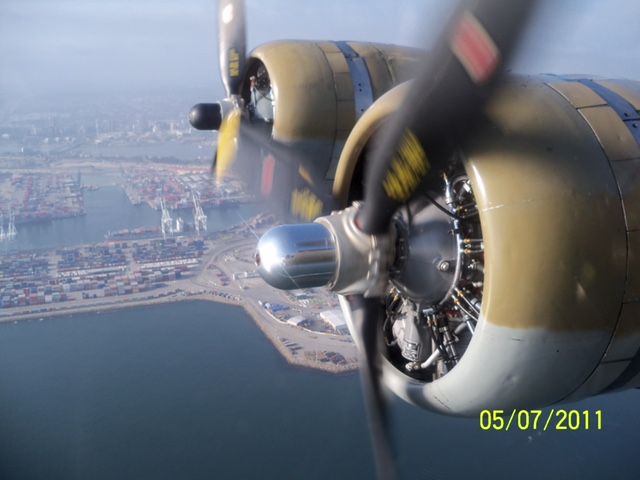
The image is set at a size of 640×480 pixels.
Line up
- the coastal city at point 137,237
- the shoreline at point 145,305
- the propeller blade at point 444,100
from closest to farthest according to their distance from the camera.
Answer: the propeller blade at point 444,100
the coastal city at point 137,237
the shoreline at point 145,305

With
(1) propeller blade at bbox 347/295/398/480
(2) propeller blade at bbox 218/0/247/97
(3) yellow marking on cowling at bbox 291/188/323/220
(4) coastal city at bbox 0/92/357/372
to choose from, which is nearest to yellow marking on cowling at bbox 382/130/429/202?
(1) propeller blade at bbox 347/295/398/480

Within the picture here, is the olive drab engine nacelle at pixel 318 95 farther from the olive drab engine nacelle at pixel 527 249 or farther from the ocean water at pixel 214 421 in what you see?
the ocean water at pixel 214 421

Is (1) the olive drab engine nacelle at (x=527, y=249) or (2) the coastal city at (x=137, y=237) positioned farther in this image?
(2) the coastal city at (x=137, y=237)

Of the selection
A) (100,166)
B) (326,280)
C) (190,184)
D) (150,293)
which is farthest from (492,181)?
(100,166)

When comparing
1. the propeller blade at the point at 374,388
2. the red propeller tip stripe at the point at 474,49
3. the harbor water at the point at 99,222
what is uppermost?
the red propeller tip stripe at the point at 474,49

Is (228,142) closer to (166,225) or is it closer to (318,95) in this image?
(318,95)

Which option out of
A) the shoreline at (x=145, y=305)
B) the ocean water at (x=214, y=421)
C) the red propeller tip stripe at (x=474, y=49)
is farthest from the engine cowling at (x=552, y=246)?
the shoreline at (x=145, y=305)
